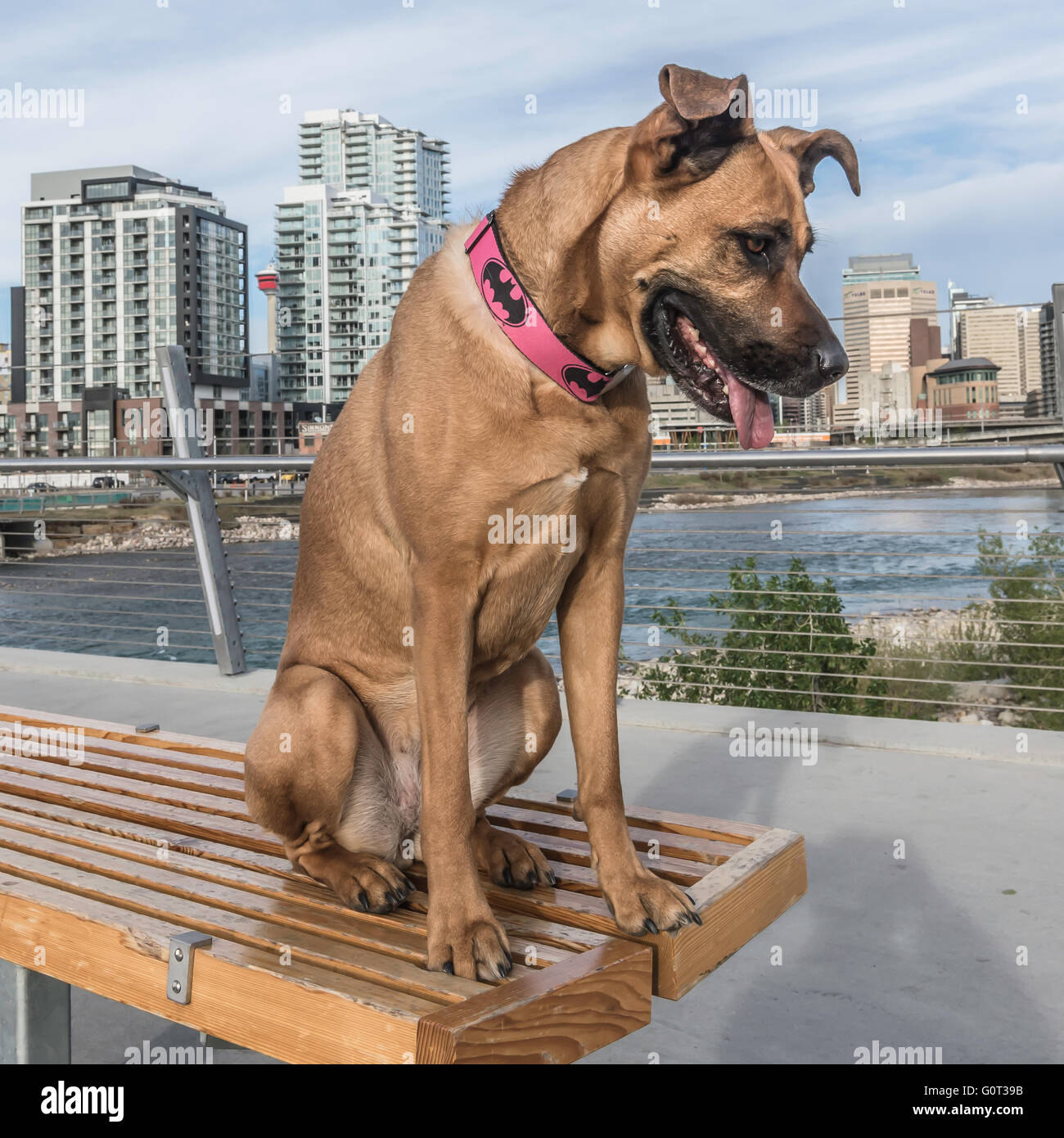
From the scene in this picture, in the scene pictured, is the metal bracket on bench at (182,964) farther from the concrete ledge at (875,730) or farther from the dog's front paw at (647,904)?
the concrete ledge at (875,730)

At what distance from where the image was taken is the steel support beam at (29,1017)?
1.71 meters

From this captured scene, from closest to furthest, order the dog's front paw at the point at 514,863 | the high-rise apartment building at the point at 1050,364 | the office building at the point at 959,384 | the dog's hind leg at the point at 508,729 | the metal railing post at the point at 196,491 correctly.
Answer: the dog's front paw at the point at 514,863, the dog's hind leg at the point at 508,729, the high-rise apartment building at the point at 1050,364, the metal railing post at the point at 196,491, the office building at the point at 959,384


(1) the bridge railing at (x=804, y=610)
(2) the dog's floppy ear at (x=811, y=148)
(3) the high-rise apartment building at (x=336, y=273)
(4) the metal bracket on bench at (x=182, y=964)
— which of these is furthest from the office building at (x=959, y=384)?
(3) the high-rise apartment building at (x=336, y=273)

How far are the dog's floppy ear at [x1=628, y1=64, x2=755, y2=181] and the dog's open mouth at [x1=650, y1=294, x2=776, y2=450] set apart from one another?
0.19m

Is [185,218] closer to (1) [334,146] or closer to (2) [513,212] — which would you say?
(1) [334,146]

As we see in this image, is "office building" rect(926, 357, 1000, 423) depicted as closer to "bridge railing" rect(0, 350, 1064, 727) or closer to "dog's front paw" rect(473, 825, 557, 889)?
"bridge railing" rect(0, 350, 1064, 727)

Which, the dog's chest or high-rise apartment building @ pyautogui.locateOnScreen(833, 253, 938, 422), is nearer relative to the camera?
the dog's chest

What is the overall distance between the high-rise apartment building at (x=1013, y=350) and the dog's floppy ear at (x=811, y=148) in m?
2.70

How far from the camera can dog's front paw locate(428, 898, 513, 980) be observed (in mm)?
1411

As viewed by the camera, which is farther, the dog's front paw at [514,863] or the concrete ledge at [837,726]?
the concrete ledge at [837,726]

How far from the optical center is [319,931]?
1.55 meters

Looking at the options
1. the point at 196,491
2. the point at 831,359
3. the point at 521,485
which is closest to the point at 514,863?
the point at 521,485

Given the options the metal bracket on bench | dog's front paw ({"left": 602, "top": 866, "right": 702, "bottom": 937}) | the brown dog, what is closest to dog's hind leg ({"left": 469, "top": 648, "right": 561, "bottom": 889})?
the brown dog

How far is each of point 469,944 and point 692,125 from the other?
47.6 inches
